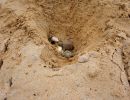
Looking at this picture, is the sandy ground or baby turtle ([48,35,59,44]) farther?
baby turtle ([48,35,59,44])

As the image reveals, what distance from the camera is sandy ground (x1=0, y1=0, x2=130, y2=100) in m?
2.29

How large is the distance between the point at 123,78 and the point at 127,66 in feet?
0.49

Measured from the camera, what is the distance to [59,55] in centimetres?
272

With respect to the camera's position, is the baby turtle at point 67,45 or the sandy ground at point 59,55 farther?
the baby turtle at point 67,45

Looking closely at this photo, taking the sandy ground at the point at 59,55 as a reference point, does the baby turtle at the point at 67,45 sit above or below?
below

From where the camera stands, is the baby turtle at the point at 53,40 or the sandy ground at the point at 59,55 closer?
the sandy ground at the point at 59,55

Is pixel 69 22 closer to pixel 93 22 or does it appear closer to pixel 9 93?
pixel 93 22

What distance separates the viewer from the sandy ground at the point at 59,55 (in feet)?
7.51

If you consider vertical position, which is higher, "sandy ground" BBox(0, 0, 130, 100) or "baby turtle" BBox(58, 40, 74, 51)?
"sandy ground" BBox(0, 0, 130, 100)

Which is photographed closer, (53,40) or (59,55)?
(59,55)

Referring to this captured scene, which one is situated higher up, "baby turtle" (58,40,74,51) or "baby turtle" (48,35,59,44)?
"baby turtle" (48,35,59,44)

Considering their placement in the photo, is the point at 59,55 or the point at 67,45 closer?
the point at 59,55

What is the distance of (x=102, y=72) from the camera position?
92.2 inches

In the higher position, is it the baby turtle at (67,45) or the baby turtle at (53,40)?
the baby turtle at (53,40)
